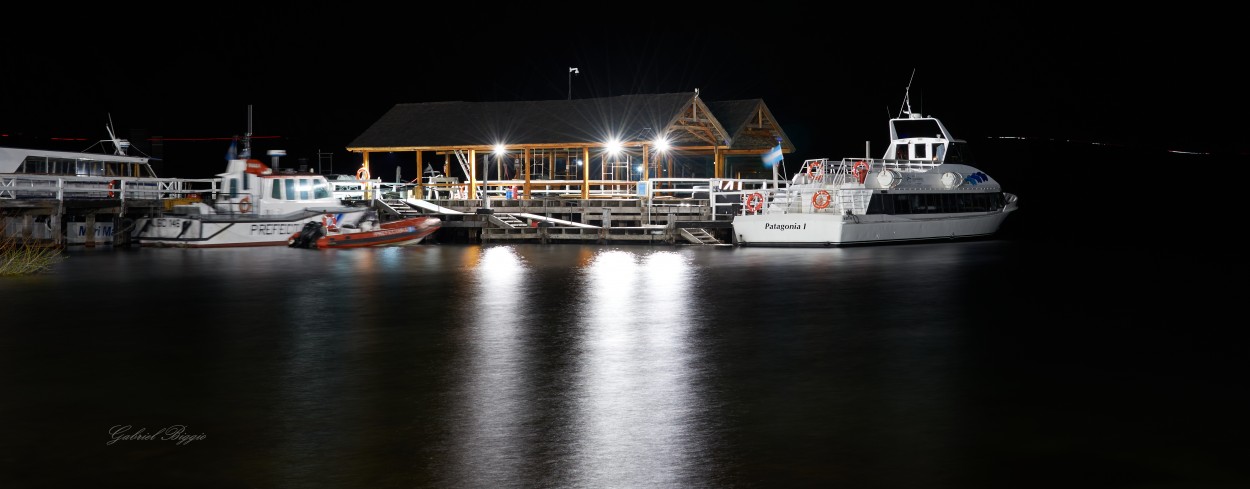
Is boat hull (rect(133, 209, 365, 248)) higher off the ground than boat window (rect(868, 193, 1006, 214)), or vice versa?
boat window (rect(868, 193, 1006, 214))

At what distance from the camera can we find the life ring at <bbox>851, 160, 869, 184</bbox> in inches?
1371

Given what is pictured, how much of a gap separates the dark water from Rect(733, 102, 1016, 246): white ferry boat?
1233 centimetres

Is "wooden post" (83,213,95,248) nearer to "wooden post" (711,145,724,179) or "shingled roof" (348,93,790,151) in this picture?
"shingled roof" (348,93,790,151)

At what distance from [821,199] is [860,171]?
142 cm

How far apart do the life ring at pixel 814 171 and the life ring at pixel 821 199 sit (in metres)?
0.73

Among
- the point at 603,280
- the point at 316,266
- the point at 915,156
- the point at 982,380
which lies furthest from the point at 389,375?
the point at 915,156

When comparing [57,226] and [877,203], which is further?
[877,203]

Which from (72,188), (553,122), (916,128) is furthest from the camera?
(553,122)

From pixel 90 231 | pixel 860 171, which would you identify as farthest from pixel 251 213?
pixel 860 171

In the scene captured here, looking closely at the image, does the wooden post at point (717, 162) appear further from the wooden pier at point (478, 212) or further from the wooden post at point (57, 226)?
the wooden post at point (57, 226)

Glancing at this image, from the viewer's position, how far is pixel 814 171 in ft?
119

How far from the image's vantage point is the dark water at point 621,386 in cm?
811

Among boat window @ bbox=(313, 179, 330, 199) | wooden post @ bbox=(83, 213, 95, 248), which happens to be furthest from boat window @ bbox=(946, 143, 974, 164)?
wooden post @ bbox=(83, 213, 95, 248)

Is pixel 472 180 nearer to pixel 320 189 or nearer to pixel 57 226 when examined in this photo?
pixel 320 189
